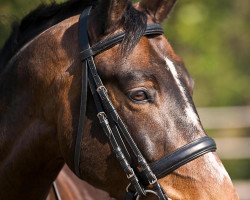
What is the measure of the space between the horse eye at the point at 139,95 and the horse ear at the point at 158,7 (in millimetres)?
580

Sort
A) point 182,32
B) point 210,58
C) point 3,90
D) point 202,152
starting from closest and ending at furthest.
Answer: point 202,152 < point 3,90 < point 182,32 < point 210,58

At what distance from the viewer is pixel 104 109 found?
3783 mm

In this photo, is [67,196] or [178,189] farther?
[67,196]

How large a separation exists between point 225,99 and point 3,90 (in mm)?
10369

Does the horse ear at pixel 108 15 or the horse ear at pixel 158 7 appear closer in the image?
the horse ear at pixel 108 15

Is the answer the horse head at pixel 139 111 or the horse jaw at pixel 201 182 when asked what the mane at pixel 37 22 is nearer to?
the horse head at pixel 139 111

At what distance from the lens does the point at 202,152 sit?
358 centimetres

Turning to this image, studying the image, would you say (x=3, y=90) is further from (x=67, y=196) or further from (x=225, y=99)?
(x=225, y=99)

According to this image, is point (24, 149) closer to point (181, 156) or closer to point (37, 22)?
point (37, 22)

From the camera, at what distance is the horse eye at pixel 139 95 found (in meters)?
3.69

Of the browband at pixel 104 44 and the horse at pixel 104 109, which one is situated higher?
the browband at pixel 104 44

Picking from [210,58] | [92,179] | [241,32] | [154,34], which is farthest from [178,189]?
[241,32]

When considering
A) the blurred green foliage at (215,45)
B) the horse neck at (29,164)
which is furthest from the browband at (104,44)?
the blurred green foliage at (215,45)

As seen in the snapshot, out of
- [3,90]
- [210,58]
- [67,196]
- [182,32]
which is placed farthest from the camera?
[210,58]
